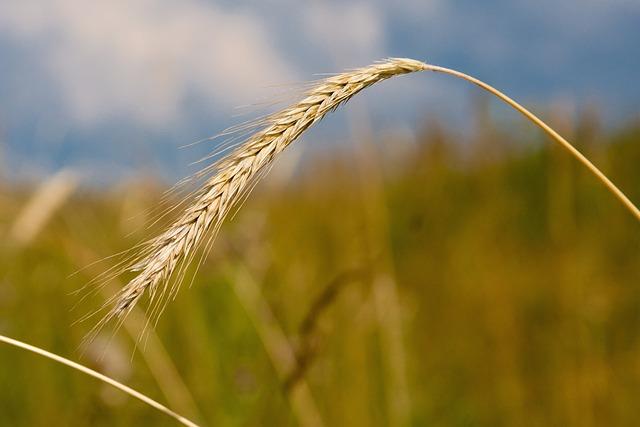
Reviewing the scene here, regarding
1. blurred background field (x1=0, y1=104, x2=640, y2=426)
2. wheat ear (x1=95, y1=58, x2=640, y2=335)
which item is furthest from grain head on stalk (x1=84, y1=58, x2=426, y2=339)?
blurred background field (x1=0, y1=104, x2=640, y2=426)

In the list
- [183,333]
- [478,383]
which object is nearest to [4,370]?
[183,333]

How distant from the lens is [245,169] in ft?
3.30

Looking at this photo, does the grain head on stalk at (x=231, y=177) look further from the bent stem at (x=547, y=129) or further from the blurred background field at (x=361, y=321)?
the blurred background field at (x=361, y=321)

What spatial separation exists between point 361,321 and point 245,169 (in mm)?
1878

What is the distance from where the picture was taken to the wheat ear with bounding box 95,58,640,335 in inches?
36.0

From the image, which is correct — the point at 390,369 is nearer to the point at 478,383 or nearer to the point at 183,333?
the point at 478,383

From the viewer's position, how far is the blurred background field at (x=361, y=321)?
249 centimetres

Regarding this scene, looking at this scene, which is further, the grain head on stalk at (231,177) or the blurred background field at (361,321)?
the blurred background field at (361,321)

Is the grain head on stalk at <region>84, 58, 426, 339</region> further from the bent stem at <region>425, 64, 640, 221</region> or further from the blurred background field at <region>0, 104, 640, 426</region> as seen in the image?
the blurred background field at <region>0, 104, 640, 426</region>

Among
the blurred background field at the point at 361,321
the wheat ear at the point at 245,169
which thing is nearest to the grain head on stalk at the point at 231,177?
the wheat ear at the point at 245,169

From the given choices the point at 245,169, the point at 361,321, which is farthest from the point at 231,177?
the point at 361,321

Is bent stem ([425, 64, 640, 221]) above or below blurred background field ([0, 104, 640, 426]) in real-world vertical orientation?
above

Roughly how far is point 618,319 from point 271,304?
2054 millimetres

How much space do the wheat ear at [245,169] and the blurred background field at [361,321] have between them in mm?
636
